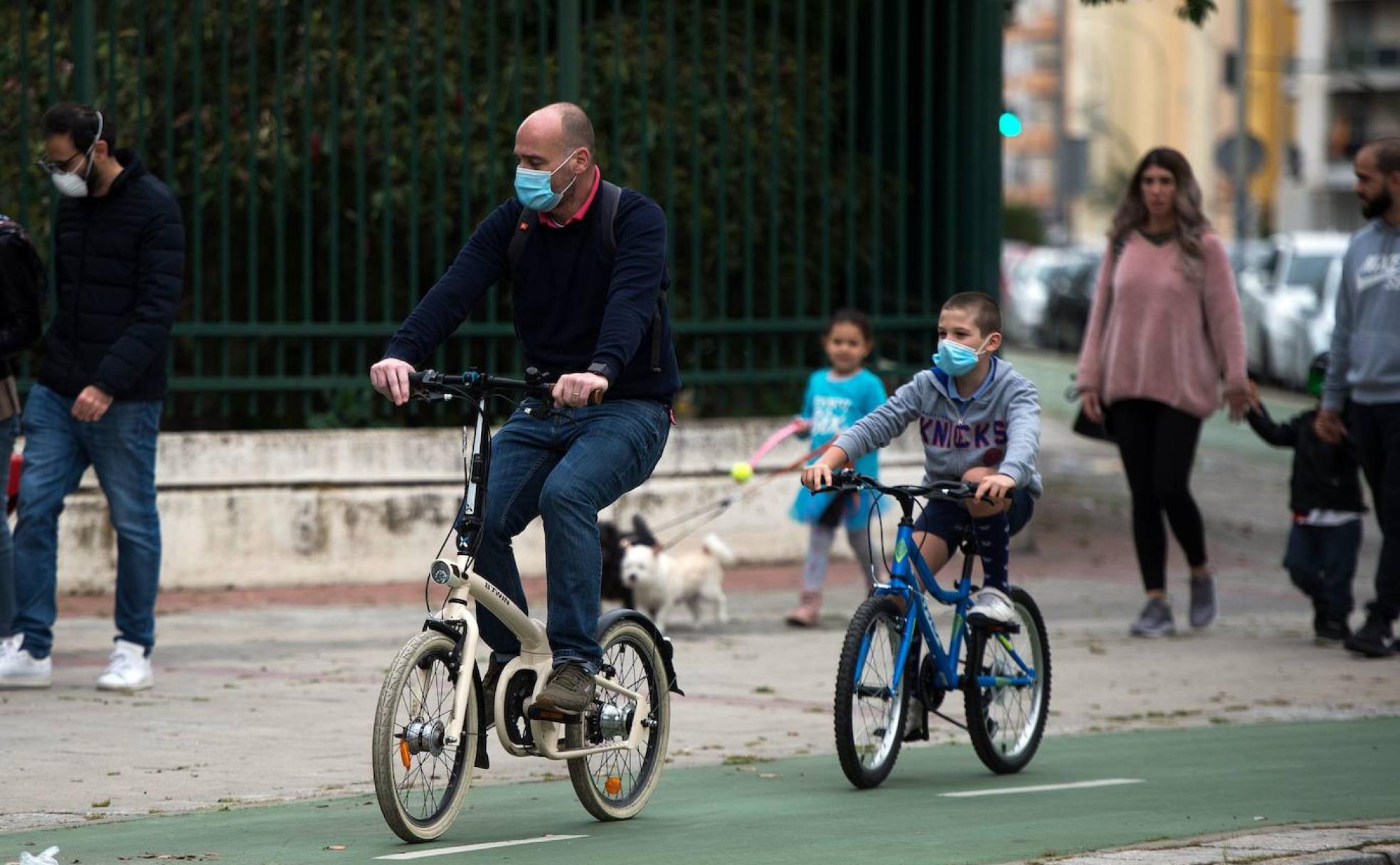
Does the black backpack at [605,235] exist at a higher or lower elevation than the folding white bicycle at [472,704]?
higher

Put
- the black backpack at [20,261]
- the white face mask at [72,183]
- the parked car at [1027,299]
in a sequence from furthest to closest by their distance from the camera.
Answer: the parked car at [1027,299] < the black backpack at [20,261] < the white face mask at [72,183]

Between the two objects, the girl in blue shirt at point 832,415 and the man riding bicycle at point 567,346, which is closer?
the man riding bicycle at point 567,346

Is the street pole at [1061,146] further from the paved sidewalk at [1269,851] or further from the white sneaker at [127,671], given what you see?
the paved sidewalk at [1269,851]

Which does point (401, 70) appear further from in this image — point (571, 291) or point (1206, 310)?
point (571, 291)

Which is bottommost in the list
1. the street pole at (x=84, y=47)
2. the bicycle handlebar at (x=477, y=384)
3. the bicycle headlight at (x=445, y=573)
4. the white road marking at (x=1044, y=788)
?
the white road marking at (x=1044, y=788)

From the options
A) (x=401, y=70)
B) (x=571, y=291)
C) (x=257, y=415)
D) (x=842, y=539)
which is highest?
(x=401, y=70)

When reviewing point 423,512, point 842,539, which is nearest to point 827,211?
point 842,539

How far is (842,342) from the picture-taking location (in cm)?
1065

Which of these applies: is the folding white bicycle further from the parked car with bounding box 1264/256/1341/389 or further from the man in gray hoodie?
the parked car with bounding box 1264/256/1341/389

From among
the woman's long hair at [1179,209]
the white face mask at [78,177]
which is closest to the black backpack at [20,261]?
the white face mask at [78,177]

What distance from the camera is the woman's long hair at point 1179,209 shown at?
10.2 meters

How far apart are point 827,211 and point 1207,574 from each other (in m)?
A: 3.33

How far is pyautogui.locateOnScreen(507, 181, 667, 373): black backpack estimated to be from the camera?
6.17m

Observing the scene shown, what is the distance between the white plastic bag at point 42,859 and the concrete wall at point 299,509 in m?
5.90
